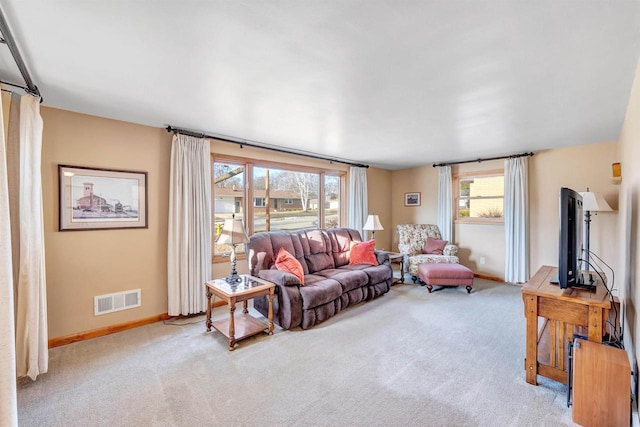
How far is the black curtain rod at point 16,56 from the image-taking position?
4.89 ft

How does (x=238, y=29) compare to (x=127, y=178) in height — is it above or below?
above

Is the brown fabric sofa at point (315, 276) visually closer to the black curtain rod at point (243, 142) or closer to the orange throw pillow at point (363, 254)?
the orange throw pillow at point (363, 254)

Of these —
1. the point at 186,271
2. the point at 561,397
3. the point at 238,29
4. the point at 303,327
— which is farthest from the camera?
the point at 186,271

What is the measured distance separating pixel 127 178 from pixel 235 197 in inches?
54.1

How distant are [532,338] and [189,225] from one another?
357 cm

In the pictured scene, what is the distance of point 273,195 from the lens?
462 cm

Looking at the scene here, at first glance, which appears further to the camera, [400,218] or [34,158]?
[400,218]

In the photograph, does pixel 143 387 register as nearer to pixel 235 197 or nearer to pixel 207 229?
pixel 207 229

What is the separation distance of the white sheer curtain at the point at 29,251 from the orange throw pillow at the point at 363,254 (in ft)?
11.7

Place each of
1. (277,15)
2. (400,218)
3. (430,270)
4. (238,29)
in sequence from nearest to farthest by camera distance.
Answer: (277,15)
(238,29)
(430,270)
(400,218)

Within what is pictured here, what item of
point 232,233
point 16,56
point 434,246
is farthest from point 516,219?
point 16,56

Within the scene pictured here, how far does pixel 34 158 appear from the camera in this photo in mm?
2219

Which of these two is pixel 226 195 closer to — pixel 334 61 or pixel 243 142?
pixel 243 142

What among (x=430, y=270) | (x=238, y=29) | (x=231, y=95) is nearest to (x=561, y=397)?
(x=430, y=270)
